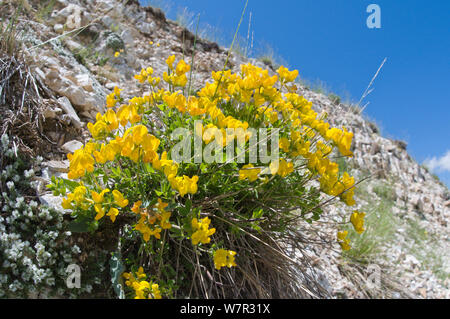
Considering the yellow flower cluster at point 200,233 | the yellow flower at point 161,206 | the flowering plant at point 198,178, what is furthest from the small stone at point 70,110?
the yellow flower cluster at point 200,233

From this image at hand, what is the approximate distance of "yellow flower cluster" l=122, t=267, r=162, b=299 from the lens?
1.05 meters

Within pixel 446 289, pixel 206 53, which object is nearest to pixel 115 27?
pixel 206 53

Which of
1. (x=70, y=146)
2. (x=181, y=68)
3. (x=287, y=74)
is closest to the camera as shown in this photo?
(x=181, y=68)

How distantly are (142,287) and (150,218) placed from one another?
0.84 ft

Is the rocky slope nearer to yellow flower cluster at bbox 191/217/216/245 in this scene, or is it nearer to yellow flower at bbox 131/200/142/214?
yellow flower at bbox 131/200/142/214

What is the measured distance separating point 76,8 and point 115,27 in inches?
21.7

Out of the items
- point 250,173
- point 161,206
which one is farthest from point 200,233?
point 250,173

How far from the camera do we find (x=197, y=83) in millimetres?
3727

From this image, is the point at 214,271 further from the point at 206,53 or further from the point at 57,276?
the point at 206,53

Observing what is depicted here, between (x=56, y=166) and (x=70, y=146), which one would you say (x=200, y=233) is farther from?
(x=70, y=146)

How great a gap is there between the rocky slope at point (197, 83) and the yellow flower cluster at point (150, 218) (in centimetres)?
55

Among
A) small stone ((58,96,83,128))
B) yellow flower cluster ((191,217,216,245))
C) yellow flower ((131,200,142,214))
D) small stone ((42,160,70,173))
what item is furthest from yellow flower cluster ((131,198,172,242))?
small stone ((58,96,83,128))

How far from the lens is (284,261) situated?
1521 mm

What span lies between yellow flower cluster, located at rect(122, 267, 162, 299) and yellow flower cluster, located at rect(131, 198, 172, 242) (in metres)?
0.17
